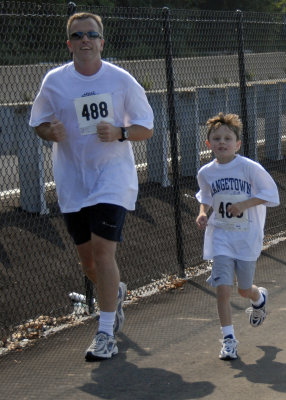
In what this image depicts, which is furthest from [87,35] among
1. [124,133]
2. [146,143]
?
[146,143]

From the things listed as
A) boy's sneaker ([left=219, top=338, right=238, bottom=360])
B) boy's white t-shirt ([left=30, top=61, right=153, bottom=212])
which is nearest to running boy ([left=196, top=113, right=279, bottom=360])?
boy's sneaker ([left=219, top=338, right=238, bottom=360])

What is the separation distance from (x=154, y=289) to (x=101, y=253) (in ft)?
6.38

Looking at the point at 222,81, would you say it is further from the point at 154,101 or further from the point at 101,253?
the point at 101,253

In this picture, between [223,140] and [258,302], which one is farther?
[258,302]

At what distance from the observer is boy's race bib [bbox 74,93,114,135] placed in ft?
18.5

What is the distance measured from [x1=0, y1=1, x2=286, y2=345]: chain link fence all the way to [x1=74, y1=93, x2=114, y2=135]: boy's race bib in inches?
35.8

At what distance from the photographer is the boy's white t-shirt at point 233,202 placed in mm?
5816

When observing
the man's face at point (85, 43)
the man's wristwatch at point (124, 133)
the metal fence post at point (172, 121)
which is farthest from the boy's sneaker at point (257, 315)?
the man's face at point (85, 43)

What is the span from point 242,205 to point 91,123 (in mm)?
1092

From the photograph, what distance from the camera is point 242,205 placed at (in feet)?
18.8

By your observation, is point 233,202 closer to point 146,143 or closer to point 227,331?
point 227,331

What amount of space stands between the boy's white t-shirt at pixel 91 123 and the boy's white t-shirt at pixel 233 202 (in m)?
0.56

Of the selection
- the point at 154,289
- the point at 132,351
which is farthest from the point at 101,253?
the point at 154,289

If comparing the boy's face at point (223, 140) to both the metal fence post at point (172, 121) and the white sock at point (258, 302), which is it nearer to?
the white sock at point (258, 302)
